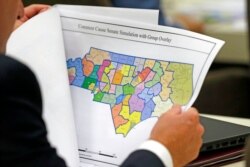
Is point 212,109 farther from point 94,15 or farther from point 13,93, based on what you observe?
point 13,93

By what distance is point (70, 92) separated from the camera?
0.96m

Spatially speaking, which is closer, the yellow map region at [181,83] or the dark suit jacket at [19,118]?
the dark suit jacket at [19,118]

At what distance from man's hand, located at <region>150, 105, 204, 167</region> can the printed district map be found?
41 millimetres

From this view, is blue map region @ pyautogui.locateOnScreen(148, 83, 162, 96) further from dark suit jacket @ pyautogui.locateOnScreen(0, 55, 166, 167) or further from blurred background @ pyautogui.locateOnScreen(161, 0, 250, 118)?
blurred background @ pyautogui.locateOnScreen(161, 0, 250, 118)

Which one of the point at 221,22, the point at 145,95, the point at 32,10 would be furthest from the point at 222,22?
the point at 145,95

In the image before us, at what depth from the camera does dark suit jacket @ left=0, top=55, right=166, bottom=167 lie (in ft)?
1.92

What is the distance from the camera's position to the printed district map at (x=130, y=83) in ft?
2.86

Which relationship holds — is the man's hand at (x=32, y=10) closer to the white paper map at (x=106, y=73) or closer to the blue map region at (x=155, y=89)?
the white paper map at (x=106, y=73)

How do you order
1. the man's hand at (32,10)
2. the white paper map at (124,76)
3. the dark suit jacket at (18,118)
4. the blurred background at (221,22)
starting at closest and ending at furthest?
the dark suit jacket at (18,118), the white paper map at (124,76), the man's hand at (32,10), the blurred background at (221,22)

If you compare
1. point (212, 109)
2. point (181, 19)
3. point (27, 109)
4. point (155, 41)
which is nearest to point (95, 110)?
point (155, 41)

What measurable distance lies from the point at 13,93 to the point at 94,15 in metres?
0.38

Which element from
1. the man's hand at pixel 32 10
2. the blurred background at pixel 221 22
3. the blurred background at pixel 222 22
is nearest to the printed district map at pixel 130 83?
the man's hand at pixel 32 10

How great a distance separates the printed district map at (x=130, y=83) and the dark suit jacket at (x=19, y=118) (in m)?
0.30

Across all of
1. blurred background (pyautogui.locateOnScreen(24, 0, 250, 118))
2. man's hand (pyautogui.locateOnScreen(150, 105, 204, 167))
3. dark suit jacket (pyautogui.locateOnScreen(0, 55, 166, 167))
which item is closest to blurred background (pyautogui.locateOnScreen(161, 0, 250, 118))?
blurred background (pyautogui.locateOnScreen(24, 0, 250, 118))
